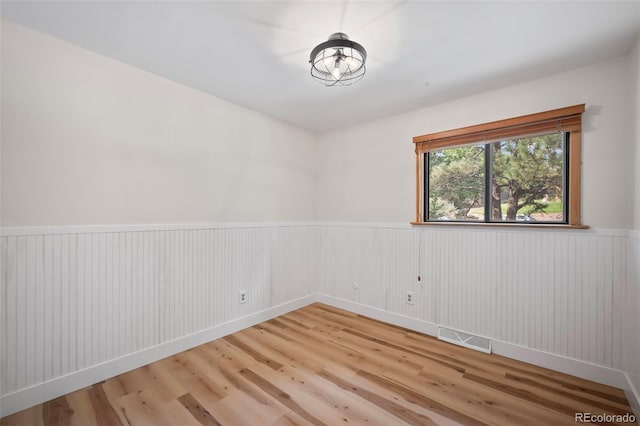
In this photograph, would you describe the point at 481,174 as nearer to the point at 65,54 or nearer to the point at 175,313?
the point at 175,313

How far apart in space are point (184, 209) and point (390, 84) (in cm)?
224

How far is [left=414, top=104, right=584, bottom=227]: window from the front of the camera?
7.54 feet

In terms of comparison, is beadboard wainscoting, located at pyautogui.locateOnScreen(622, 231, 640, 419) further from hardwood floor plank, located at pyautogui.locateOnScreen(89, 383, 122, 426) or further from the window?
hardwood floor plank, located at pyautogui.locateOnScreen(89, 383, 122, 426)

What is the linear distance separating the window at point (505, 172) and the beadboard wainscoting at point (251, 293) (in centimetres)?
22

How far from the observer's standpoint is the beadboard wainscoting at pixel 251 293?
1.85 m

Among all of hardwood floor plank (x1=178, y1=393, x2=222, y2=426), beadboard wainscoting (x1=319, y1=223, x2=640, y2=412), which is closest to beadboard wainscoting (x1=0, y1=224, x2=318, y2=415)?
hardwood floor plank (x1=178, y1=393, x2=222, y2=426)

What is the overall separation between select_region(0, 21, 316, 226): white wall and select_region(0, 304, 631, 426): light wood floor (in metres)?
1.25

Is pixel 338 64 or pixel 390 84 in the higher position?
pixel 390 84

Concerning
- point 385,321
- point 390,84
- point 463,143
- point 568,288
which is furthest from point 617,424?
point 390,84

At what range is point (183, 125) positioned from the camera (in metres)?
2.60

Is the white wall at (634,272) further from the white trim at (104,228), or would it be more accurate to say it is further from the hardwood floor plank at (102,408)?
the hardwood floor plank at (102,408)

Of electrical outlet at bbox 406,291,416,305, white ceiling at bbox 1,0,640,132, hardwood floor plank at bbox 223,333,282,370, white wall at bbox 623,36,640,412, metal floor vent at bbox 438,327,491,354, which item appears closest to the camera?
white ceiling at bbox 1,0,640,132

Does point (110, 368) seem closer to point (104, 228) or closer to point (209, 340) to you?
point (209, 340)

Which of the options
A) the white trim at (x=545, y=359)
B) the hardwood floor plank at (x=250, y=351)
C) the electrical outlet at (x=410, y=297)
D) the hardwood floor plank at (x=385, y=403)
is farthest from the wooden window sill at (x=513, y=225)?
the hardwood floor plank at (x=250, y=351)
